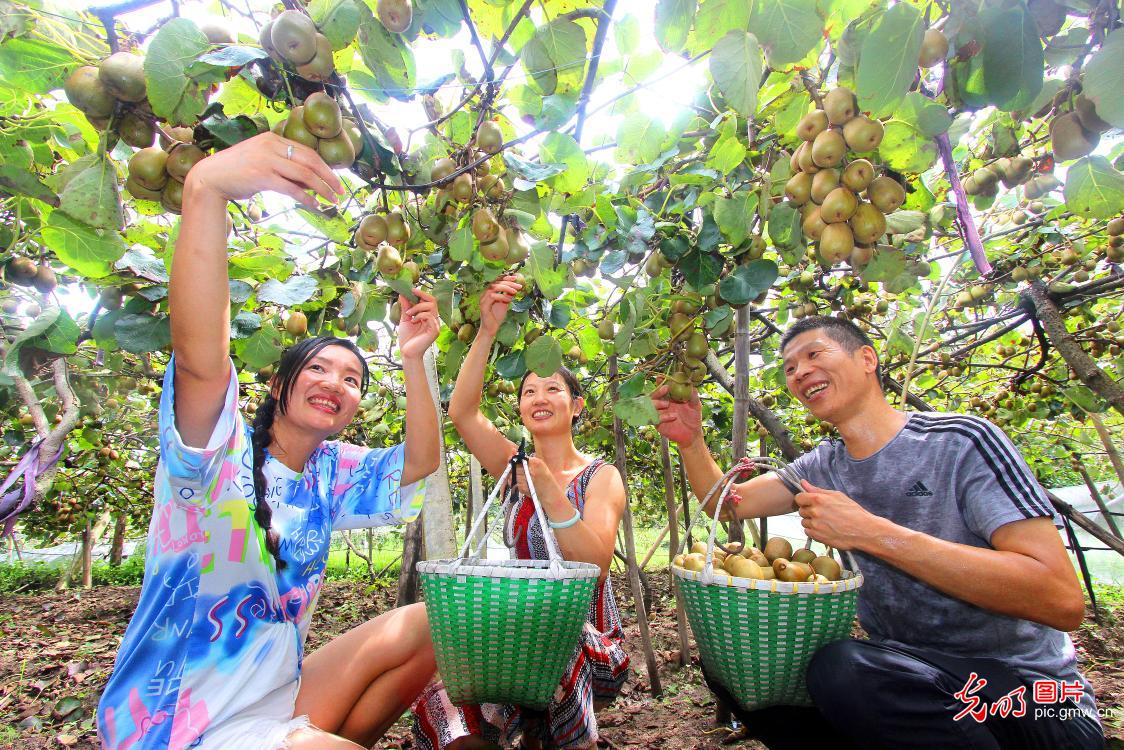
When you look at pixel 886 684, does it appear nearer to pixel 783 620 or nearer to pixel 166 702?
pixel 783 620

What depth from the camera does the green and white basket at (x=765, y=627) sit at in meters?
1.53

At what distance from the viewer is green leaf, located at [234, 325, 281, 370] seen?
205 cm

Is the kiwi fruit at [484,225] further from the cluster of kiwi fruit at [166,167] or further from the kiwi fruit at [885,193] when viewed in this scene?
the kiwi fruit at [885,193]

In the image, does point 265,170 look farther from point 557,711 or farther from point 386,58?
point 557,711

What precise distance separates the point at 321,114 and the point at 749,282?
1325 millimetres

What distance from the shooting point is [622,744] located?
10.5ft

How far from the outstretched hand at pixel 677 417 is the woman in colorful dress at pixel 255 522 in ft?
3.01

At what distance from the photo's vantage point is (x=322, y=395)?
196 cm

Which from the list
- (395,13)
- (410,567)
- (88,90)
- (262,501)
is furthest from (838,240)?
(410,567)

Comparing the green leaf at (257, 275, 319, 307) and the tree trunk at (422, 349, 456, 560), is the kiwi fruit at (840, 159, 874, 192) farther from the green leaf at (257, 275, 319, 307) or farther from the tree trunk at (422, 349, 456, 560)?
the tree trunk at (422, 349, 456, 560)

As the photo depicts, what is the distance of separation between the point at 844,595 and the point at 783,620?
0.21 metres

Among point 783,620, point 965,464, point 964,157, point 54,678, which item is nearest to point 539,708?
point 783,620

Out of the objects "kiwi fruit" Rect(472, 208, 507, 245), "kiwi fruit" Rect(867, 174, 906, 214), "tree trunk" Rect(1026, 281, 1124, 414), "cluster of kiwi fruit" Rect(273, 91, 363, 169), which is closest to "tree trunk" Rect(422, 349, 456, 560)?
"kiwi fruit" Rect(472, 208, 507, 245)

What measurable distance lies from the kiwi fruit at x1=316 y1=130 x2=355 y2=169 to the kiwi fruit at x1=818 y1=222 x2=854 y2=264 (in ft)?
3.49
